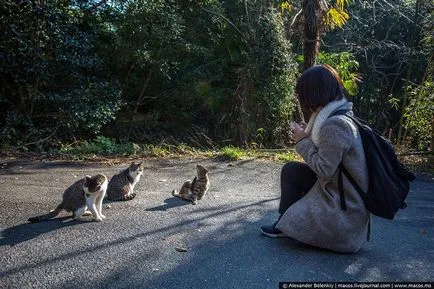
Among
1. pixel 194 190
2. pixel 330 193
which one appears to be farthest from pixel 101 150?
pixel 330 193

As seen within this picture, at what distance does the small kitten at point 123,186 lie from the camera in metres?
4.80

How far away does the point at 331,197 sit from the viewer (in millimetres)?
3102

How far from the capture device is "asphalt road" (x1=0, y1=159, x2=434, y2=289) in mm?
2883

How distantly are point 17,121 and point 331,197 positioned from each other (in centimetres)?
785

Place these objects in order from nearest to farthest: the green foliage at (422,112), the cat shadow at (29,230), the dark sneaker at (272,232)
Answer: the cat shadow at (29,230) → the dark sneaker at (272,232) → the green foliage at (422,112)

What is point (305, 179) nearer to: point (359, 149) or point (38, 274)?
point (359, 149)

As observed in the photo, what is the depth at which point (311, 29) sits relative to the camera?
8.79m

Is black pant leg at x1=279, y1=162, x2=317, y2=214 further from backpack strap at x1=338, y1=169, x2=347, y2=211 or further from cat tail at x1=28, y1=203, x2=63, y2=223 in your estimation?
cat tail at x1=28, y1=203, x2=63, y2=223

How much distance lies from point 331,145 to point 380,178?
1.41 ft

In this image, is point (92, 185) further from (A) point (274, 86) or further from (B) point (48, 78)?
(A) point (274, 86)

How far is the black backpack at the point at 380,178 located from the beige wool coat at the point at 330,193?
4 cm

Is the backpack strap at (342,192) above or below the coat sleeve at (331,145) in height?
below

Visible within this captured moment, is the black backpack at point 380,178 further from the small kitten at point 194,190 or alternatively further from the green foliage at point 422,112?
the green foliage at point 422,112

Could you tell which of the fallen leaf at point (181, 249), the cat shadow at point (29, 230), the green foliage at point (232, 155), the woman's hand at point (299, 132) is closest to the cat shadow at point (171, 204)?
the cat shadow at point (29, 230)
